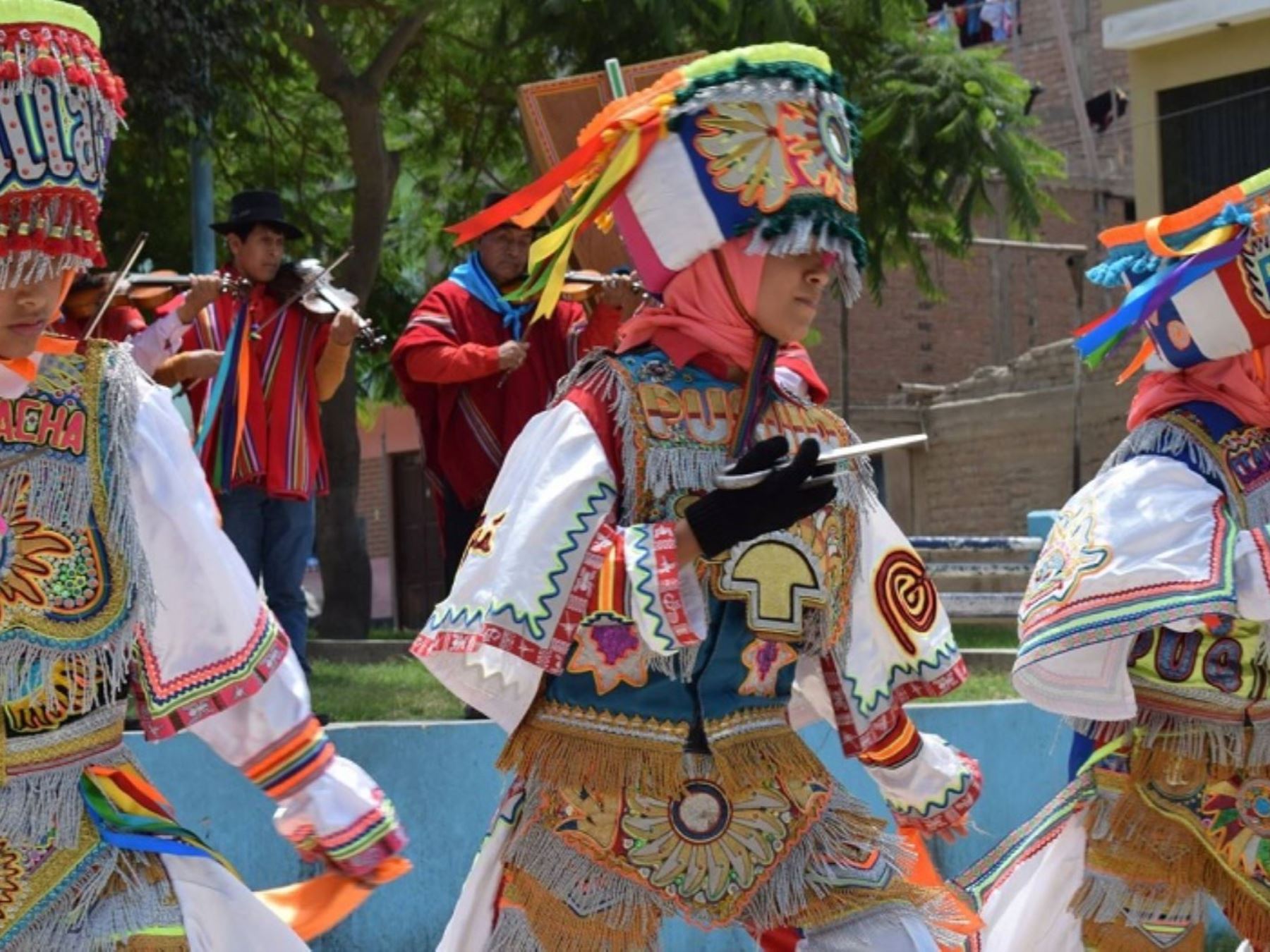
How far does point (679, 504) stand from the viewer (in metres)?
4.03

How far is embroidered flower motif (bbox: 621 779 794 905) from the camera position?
155 inches

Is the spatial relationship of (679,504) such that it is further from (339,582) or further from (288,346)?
(339,582)

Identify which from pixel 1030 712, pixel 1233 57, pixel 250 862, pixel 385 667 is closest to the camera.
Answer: pixel 250 862

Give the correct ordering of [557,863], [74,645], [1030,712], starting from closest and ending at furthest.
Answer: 1. [74,645]
2. [557,863]
3. [1030,712]

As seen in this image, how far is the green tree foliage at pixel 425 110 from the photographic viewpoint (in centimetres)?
1043

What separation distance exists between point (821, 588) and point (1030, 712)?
11.7 ft

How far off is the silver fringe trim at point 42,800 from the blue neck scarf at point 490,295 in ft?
13.8

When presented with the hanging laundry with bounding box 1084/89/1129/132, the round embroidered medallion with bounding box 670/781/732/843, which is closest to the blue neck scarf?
the round embroidered medallion with bounding box 670/781/732/843

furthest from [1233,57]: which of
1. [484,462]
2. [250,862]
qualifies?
[250,862]

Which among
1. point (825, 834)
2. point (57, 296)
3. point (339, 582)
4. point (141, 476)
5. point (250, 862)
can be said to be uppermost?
point (57, 296)

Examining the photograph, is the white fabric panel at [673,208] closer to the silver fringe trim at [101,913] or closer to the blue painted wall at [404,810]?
the silver fringe trim at [101,913]

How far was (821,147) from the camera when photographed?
4180 mm

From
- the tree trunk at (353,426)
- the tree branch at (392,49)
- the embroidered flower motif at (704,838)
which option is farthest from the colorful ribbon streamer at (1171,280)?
A: the tree trunk at (353,426)

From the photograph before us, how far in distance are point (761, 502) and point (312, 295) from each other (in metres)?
4.39
